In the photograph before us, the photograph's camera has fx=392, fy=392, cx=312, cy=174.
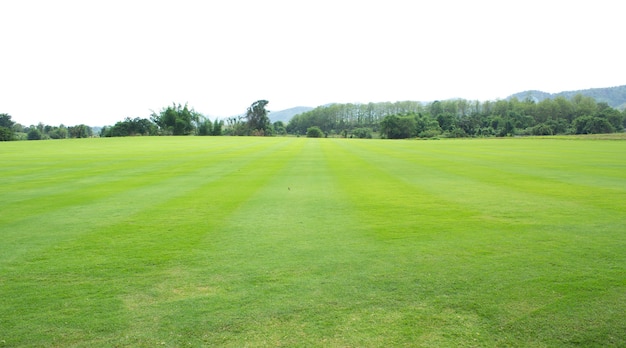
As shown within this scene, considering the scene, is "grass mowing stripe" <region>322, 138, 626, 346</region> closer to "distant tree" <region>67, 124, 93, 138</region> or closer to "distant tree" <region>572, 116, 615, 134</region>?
"distant tree" <region>67, 124, 93, 138</region>

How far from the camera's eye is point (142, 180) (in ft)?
49.5

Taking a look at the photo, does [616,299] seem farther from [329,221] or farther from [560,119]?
[560,119]

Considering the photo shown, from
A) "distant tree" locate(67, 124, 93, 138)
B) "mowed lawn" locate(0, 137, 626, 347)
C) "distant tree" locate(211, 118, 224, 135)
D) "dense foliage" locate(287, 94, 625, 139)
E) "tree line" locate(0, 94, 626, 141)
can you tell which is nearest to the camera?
"mowed lawn" locate(0, 137, 626, 347)

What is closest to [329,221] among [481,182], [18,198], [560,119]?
[481,182]

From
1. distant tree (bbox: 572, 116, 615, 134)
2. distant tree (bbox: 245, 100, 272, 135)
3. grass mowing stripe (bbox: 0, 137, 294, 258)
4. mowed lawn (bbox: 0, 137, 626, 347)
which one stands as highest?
distant tree (bbox: 245, 100, 272, 135)

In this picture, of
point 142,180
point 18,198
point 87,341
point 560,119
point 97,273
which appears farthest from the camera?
point 560,119

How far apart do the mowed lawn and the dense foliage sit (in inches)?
4369

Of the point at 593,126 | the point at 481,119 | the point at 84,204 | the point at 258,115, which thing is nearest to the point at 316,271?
the point at 84,204

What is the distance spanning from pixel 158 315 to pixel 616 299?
16.6ft

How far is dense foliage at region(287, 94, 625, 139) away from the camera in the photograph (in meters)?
115

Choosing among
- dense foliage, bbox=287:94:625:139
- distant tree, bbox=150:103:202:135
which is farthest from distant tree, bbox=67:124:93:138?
dense foliage, bbox=287:94:625:139

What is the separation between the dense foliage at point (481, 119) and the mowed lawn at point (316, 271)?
11097cm

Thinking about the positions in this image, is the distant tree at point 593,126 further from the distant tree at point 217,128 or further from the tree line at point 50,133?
the tree line at point 50,133

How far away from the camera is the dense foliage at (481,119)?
115 metres
